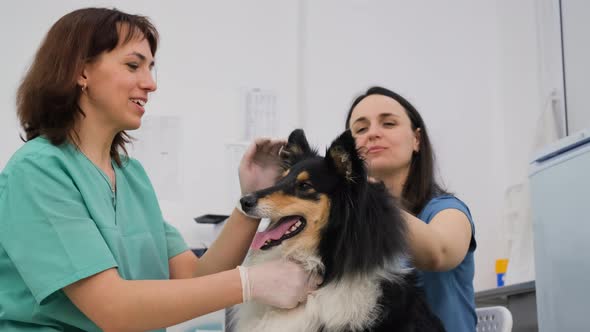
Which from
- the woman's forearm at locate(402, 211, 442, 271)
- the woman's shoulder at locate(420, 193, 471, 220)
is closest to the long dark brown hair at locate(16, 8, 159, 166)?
the woman's forearm at locate(402, 211, 442, 271)

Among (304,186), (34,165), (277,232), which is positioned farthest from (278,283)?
(34,165)

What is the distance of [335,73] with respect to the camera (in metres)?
3.32

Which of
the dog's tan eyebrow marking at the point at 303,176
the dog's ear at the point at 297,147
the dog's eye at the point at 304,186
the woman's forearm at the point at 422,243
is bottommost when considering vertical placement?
the woman's forearm at the point at 422,243

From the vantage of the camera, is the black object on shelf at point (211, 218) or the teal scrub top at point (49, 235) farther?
the black object on shelf at point (211, 218)

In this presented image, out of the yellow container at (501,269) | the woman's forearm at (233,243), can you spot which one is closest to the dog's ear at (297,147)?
the woman's forearm at (233,243)

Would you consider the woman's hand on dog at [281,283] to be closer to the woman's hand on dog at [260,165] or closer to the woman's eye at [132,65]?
the woman's hand on dog at [260,165]

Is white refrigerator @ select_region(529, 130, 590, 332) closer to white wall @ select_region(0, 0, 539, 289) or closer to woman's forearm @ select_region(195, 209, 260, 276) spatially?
woman's forearm @ select_region(195, 209, 260, 276)

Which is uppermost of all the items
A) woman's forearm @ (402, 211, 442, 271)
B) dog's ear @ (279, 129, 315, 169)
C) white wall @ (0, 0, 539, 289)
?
white wall @ (0, 0, 539, 289)

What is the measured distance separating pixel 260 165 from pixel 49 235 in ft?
2.19

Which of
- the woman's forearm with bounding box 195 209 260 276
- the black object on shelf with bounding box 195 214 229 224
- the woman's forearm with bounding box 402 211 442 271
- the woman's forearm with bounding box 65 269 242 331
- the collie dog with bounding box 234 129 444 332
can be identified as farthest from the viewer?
the black object on shelf with bounding box 195 214 229 224

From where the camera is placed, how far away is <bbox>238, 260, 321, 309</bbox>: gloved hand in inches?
54.0

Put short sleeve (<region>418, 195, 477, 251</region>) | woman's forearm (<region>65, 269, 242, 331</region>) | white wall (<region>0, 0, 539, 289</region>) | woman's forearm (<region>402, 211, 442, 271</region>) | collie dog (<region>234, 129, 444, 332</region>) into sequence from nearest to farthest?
woman's forearm (<region>65, 269, 242, 331</region>)
collie dog (<region>234, 129, 444, 332</region>)
woman's forearm (<region>402, 211, 442, 271</region>)
short sleeve (<region>418, 195, 477, 251</region>)
white wall (<region>0, 0, 539, 289</region>)

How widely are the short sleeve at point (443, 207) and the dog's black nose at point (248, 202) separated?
0.67 metres

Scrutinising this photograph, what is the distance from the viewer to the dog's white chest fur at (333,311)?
1.37m
